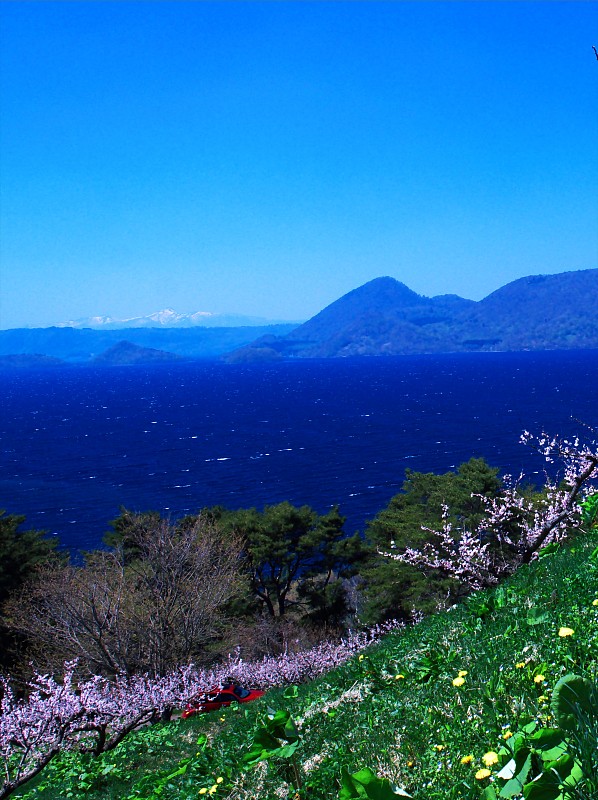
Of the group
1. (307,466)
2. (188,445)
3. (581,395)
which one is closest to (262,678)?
(307,466)

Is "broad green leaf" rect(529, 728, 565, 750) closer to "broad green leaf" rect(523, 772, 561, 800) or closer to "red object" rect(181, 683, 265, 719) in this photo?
"broad green leaf" rect(523, 772, 561, 800)

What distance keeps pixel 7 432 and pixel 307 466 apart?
64.8 m

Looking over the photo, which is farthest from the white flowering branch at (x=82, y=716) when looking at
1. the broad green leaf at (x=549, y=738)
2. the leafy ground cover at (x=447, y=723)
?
the broad green leaf at (x=549, y=738)

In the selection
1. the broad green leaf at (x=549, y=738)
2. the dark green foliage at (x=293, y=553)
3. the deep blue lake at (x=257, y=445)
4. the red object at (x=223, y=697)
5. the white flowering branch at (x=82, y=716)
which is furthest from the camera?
the deep blue lake at (x=257, y=445)

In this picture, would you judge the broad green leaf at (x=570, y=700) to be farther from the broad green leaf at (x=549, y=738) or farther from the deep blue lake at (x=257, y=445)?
the deep blue lake at (x=257, y=445)

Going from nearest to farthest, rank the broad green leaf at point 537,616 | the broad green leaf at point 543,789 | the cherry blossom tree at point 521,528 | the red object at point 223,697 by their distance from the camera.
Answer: the broad green leaf at point 543,789, the broad green leaf at point 537,616, the cherry blossom tree at point 521,528, the red object at point 223,697

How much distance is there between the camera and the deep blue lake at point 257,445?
57.4 metres

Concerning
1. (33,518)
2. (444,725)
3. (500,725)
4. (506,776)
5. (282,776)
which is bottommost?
(33,518)

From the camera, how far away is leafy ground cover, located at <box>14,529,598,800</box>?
231 cm

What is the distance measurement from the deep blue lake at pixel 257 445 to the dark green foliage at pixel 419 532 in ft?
19.1

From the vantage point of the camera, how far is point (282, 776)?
4.26 meters

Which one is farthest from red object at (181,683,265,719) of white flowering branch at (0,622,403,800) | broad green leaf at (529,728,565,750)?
broad green leaf at (529,728,565,750)

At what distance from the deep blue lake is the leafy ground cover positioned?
1968 cm

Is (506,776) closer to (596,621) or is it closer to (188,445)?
(596,621)
